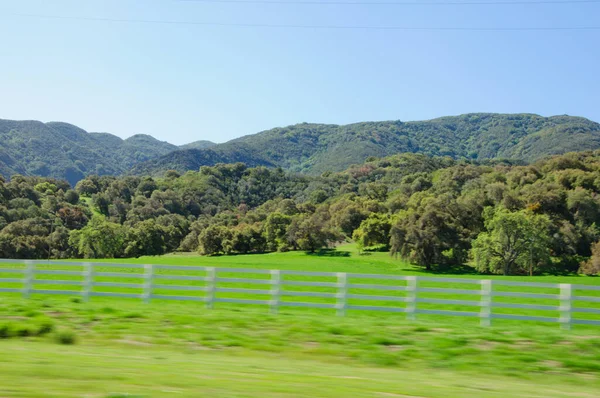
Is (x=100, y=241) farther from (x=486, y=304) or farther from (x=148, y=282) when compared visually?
(x=486, y=304)

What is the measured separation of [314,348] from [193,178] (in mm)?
159713

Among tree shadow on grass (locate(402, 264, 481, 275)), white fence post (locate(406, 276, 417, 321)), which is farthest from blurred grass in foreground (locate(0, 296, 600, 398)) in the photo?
tree shadow on grass (locate(402, 264, 481, 275))

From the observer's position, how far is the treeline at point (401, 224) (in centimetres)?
5481

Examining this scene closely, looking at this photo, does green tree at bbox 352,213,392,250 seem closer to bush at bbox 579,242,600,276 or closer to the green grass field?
bush at bbox 579,242,600,276

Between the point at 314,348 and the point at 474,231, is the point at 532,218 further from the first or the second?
the point at 314,348

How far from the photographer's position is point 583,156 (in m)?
109

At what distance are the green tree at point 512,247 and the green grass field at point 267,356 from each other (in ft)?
142

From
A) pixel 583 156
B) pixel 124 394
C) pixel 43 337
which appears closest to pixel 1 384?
pixel 124 394

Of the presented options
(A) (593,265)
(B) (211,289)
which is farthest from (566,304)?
(A) (593,265)

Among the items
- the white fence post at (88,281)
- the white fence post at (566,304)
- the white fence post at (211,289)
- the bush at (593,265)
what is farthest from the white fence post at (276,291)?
the bush at (593,265)

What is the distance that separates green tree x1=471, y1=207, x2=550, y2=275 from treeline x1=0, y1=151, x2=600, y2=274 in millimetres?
98

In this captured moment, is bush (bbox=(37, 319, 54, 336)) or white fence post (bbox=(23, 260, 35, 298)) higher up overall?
white fence post (bbox=(23, 260, 35, 298))

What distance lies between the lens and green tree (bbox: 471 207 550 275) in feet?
170

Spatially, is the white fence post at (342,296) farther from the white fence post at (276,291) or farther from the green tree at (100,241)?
the green tree at (100,241)
